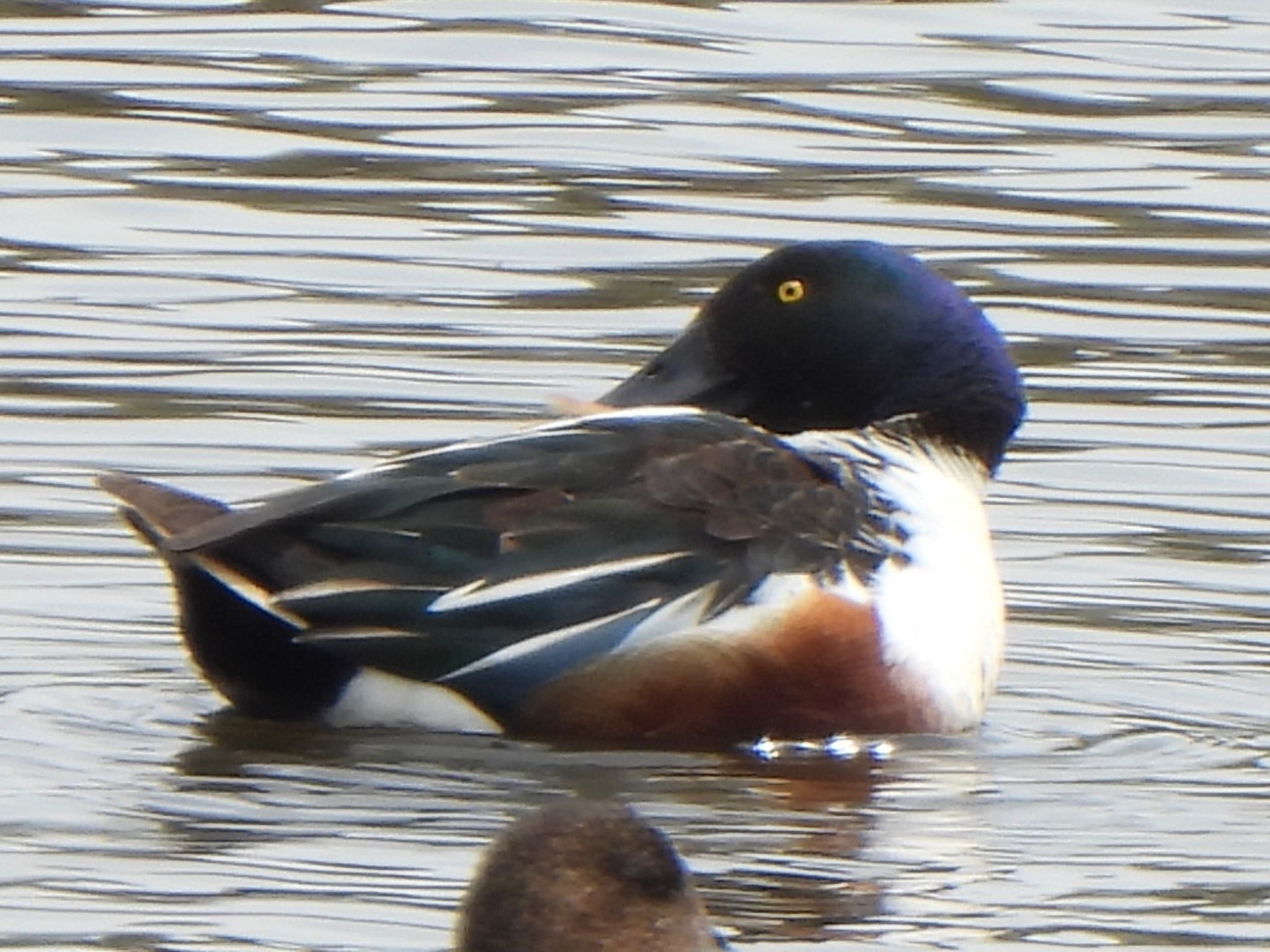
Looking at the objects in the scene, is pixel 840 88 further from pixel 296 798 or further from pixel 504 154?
pixel 296 798

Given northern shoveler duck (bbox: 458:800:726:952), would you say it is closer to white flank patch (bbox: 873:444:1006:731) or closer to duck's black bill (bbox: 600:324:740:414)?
white flank patch (bbox: 873:444:1006:731)

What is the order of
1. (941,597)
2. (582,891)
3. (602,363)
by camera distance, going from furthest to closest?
(602,363), (941,597), (582,891)

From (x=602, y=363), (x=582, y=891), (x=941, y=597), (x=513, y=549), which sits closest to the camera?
(x=582, y=891)

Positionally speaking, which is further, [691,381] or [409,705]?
[691,381]

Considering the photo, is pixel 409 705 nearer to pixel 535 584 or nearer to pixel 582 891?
pixel 535 584

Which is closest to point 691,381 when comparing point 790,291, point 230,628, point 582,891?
point 790,291
